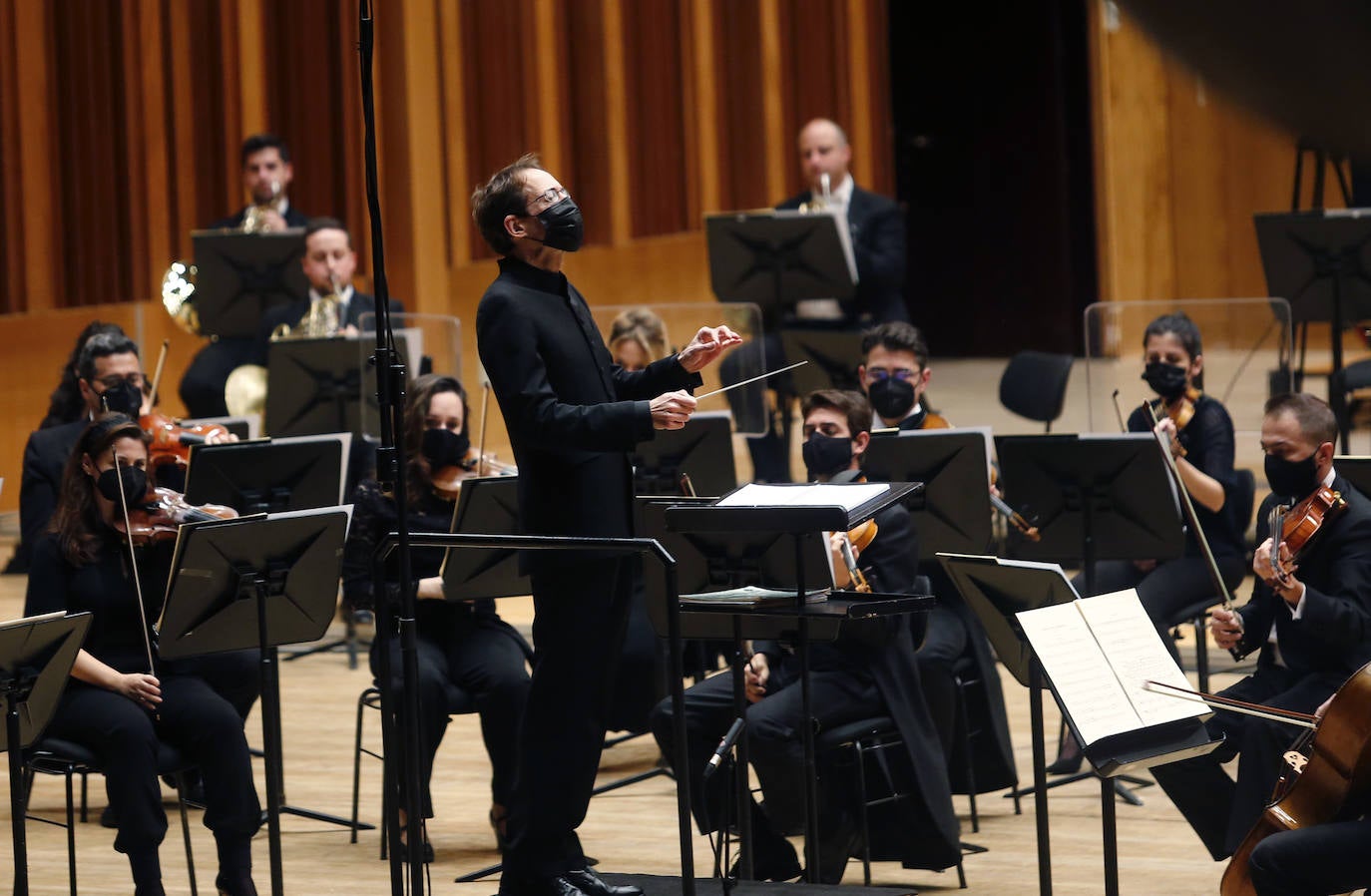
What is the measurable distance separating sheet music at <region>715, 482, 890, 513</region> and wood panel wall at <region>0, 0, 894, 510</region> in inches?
140

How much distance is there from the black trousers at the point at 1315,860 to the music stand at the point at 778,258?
357cm

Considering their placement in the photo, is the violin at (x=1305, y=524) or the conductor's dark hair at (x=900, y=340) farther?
the conductor's dark hair at (x=900, y=340)

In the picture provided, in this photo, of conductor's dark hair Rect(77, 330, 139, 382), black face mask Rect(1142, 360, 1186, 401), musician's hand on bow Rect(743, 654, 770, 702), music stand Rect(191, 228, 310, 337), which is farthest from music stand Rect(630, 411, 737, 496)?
music stand Rect(191, 228, 310, 337)

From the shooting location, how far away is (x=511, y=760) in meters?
4.27

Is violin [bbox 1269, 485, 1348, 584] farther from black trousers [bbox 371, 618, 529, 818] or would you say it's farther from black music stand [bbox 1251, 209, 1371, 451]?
black music stand [bbox 1251, 209, 1371, 451]

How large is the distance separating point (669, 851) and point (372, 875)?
27.7 inches

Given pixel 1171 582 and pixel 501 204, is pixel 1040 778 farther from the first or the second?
pixel 1171 582

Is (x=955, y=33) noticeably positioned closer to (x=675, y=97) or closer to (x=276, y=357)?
(x=675, y=97)

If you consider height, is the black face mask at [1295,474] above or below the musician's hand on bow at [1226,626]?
above

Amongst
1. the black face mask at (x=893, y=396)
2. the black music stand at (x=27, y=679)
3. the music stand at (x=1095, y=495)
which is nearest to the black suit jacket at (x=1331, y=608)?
the music stand at (x=1095, y=495)

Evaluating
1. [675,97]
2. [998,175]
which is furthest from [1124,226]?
[675,97]

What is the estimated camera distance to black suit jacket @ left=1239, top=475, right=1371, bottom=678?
3566 mm

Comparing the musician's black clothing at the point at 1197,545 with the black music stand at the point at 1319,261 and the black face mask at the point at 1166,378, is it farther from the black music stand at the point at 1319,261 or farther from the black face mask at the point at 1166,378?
the black music stand at the point at 1319,261

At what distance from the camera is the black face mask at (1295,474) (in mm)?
3715
